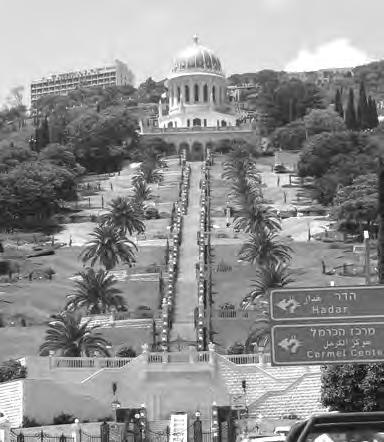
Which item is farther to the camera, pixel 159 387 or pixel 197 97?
pixel 197 97

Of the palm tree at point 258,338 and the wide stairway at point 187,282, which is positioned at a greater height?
the wide stairway at point 187,282

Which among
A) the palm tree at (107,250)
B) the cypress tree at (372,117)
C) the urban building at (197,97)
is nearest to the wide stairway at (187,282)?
the palm tree at (107,250)

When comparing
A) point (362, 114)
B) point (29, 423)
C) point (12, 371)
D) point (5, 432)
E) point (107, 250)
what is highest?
point (362, 114)

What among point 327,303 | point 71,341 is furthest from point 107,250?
point 327,303

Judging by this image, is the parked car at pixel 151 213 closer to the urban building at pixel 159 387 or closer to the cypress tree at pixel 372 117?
the urban building at pixel 159 387

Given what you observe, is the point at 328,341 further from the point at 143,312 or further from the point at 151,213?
the point at 151,213

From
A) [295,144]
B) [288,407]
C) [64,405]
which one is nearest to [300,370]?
[288,407]

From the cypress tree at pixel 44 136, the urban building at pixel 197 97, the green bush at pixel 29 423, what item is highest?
the urban building at pixel 197 97
